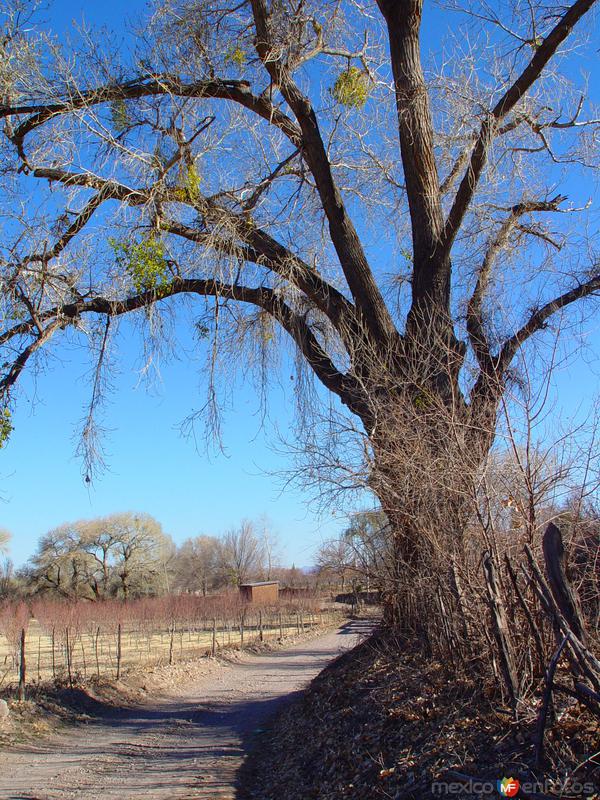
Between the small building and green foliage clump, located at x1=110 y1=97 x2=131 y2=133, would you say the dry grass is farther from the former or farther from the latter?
green foliage clump, located at x1=110 y1=97 x2=131 y2=133

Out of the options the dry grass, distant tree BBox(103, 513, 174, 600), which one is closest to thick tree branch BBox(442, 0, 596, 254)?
the dry grass

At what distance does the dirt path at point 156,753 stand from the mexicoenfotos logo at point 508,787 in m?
4.60

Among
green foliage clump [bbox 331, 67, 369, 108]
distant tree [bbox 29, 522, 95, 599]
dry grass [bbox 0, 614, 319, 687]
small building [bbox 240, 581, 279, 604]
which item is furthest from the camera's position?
distant tree [bbox 29, 522, 95, 599]

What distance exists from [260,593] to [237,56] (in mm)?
50215

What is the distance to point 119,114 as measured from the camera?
877 cm

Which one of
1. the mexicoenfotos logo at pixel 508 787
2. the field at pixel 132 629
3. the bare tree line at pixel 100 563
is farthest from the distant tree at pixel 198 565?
the mexicoenfotos logo at pixel 508 787

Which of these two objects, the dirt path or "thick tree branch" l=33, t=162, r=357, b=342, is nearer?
the dirt path

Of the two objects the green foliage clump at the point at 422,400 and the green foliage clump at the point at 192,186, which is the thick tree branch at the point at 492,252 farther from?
the green foliage clump at the point at 192,186

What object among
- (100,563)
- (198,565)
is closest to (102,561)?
(100,563)

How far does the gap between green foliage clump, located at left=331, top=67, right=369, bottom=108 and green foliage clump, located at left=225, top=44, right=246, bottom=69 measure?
4.79 feet

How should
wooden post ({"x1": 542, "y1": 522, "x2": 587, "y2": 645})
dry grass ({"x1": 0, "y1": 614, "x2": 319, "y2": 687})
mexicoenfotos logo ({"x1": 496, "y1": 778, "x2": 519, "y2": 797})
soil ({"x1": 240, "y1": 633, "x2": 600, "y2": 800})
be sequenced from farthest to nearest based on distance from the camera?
dry grass ({"x1": 0, "y1": 614, "x2": 319, "y2": 687}), soil ({"x1": 240, "y1": 633, "x2": 600, "y2": 800}), wooden post ({"x1": 542, "y1": 522, "x2": 587, "y2": 645}), mexicoenfotos logo ({"x1": 496, "y1": 778, "x2": 519, "y2": 797})

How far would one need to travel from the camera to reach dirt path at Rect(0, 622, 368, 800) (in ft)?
25.4

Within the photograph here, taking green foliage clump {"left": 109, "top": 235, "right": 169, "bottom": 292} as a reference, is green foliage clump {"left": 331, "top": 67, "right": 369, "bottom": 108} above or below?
above

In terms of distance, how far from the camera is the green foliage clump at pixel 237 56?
8991mm
